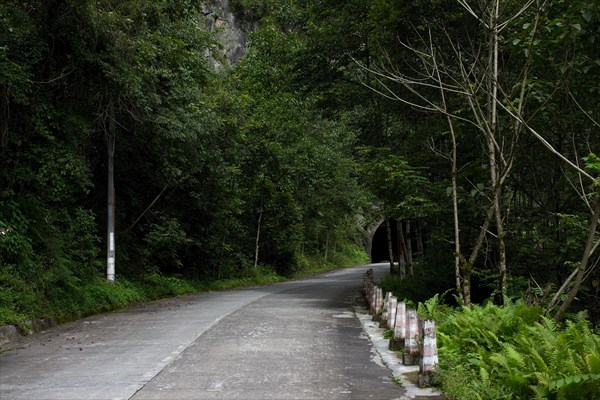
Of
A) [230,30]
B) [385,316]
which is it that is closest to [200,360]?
[385,316]

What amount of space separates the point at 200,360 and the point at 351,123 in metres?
16.1

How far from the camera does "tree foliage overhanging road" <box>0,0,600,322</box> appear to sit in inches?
466

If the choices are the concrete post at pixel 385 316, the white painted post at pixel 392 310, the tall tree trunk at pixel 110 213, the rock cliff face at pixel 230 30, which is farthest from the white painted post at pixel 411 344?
the rock cliff face at pixel 230 30

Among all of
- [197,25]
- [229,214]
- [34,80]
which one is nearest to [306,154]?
[229,214]

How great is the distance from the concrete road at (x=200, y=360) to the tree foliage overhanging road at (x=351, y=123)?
8.19 ft

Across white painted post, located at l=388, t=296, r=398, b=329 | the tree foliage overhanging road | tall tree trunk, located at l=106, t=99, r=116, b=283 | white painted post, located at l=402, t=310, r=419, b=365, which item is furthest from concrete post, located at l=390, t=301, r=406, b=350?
tall tree trunk, located at l=106, t=99, r=116, b=283

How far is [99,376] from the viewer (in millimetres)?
7918

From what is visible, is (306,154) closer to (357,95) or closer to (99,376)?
(357,95)

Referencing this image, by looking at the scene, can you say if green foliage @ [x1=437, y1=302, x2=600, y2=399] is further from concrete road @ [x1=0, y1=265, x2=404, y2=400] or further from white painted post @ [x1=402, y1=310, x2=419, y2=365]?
concrete road @ [x1=0, y1=265, x2=404, y2=400]

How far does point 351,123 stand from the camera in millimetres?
23719

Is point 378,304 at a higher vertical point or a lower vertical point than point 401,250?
lower

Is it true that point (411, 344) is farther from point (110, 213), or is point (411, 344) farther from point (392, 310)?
point (110, 213)

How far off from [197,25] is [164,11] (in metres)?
4.51

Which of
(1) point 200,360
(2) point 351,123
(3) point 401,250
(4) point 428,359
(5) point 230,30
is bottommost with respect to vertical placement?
(1) point 200,360
